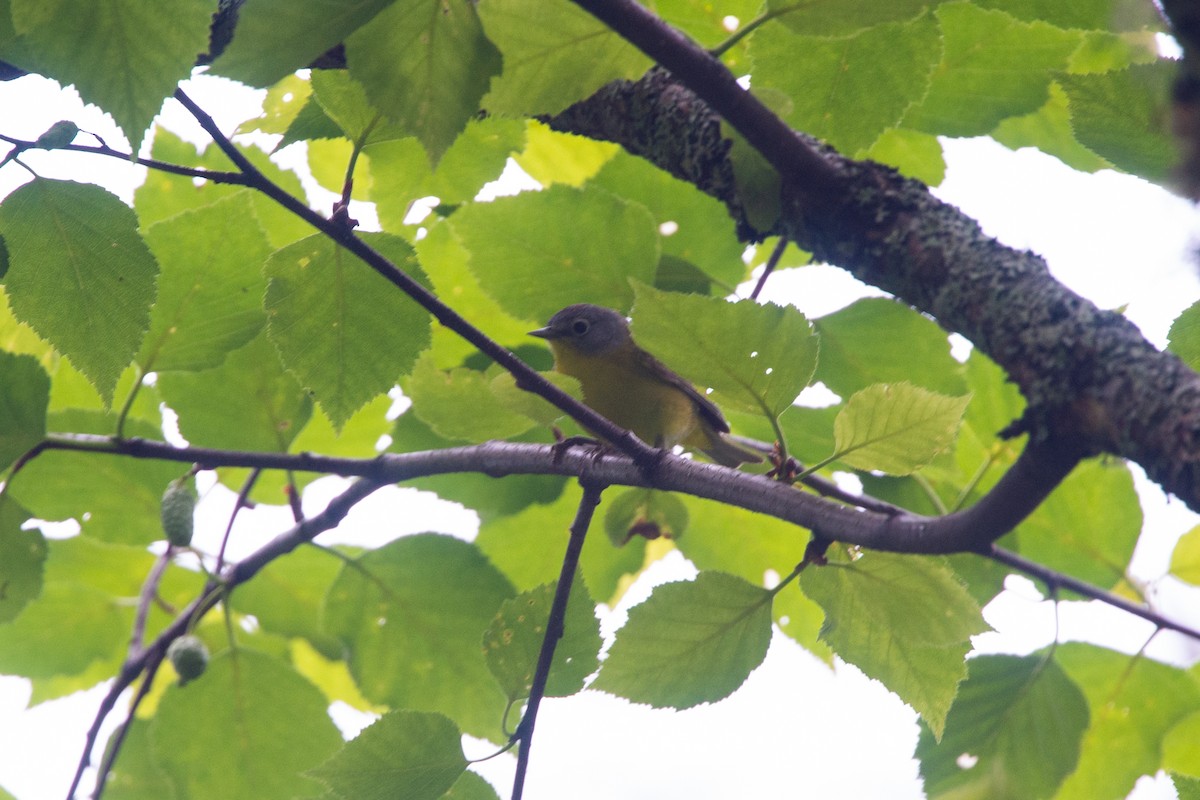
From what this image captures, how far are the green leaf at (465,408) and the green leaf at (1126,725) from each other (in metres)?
1.17

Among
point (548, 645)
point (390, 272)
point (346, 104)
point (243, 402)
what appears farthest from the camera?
point (243, 402)

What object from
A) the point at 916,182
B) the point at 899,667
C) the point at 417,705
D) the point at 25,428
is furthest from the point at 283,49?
the point at 417,705

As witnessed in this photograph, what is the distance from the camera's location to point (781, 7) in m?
1.22

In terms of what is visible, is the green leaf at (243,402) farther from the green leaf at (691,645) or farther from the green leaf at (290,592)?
the green leaf at (691,645)

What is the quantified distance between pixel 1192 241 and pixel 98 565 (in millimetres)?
2461

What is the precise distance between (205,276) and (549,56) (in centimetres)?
77

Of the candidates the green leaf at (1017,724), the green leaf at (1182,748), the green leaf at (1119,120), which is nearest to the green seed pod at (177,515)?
the green leaf at (1017,724)

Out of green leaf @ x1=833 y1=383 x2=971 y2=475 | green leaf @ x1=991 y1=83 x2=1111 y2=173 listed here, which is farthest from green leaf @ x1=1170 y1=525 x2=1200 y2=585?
green leaf @ x1=833 y1=383 x2=971 y2=475

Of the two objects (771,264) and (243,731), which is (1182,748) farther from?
(243,731)

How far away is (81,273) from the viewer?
1278 mm

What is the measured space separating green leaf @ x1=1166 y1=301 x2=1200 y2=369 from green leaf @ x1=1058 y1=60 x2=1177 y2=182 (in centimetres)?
20

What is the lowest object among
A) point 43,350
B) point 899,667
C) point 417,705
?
point 899,667

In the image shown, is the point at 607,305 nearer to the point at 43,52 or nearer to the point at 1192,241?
the point at 43,52

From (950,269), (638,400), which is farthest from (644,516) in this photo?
(950,269)
